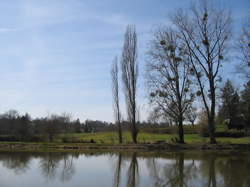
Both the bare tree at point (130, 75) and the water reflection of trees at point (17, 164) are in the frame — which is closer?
the water reflection of trees at point (17, 164)

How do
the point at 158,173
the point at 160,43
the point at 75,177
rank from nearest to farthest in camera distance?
the point at 75,177
the point at 158,173
the point at 160,43

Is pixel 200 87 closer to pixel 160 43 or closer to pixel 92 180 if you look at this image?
pixel 160 43

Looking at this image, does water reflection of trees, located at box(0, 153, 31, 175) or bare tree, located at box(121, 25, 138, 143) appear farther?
bare tree, located at box(121, 25, 138, 143)

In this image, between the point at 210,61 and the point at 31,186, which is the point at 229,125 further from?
the point at 31,186

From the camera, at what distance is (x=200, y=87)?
2762cm

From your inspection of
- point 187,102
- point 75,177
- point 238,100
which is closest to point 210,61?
point 187,102

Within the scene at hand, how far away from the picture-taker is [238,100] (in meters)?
50.5

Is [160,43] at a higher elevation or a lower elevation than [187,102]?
higher

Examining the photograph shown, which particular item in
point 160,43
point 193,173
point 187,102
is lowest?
point 193,173

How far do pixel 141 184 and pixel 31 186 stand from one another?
3427 millimetres

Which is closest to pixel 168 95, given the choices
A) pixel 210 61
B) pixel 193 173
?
pixel 210 61

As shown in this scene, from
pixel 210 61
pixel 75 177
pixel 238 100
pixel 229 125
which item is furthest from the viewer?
pixel 238 100

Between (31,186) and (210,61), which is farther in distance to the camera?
(210,61)

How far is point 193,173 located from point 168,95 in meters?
17.2
